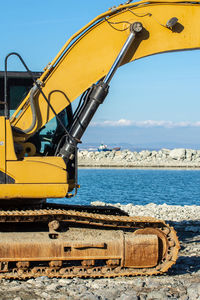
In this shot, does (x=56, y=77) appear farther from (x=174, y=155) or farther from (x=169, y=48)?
(x=174, y=155)

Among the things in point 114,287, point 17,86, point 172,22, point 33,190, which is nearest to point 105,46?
point 172,22

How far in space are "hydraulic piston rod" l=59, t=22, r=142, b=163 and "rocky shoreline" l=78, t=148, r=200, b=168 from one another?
61.1m

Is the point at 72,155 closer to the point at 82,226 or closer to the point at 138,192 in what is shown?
the point at 82,226

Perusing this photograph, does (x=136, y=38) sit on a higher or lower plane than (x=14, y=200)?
higher

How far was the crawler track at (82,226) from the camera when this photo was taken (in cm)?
743

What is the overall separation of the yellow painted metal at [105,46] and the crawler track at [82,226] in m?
1.45

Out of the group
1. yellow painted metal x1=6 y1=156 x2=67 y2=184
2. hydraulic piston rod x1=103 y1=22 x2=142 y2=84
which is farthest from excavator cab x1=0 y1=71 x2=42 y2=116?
hydraulic piston rod x1=103 y1=22 x2=142 y2=84

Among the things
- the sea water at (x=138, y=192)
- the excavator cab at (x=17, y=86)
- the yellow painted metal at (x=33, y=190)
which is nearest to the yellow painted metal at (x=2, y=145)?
the yellow painted metal at (x=33, y=190)

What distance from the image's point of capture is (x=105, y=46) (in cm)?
822

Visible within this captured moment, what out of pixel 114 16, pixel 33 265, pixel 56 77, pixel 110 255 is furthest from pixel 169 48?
pixel 33 265

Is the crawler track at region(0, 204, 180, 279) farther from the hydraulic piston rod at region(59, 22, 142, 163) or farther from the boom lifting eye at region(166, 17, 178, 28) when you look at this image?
the boom lifting eye at region(166, 17, 178, 28)

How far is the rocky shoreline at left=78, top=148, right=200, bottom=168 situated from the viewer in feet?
233

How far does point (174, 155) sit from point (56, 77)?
226 feet

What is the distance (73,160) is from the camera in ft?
27.2
